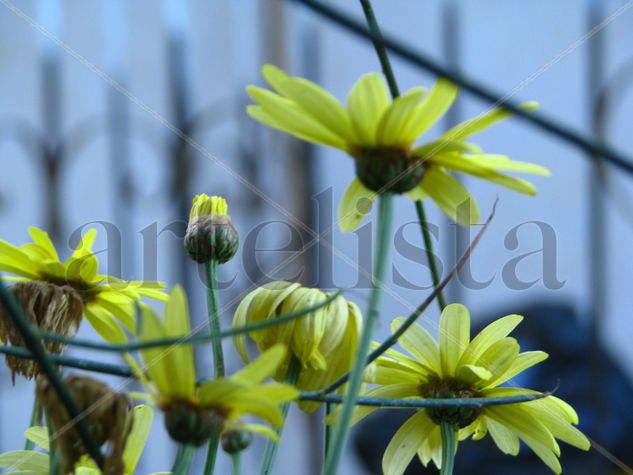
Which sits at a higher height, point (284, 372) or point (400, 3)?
point (400, 3)

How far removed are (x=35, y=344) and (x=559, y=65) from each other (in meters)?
1.14

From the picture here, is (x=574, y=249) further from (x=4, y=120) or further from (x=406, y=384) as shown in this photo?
(x=406, y=384)

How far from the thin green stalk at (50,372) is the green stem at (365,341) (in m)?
0.03

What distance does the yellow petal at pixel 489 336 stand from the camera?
0.70ft

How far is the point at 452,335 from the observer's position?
Result: 219 mm

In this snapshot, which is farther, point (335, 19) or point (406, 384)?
point (406, 384)

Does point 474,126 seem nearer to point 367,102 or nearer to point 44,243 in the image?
point 367,102

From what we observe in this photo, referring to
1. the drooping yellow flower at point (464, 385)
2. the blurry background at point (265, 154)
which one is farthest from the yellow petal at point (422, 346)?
the blurry background at point (265, 154)

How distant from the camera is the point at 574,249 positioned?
1.20 m

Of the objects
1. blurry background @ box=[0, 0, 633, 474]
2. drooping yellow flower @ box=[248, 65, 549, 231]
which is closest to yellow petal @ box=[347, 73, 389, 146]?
drooping yellow flower @ box=[248, 65, 549, 231]

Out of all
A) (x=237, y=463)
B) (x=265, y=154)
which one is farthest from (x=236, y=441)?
(x=265, y=154)

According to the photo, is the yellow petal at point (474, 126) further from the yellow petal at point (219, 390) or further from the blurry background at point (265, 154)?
the blurry background at point (265, 154)

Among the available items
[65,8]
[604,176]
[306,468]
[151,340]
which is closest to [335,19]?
[151,340]

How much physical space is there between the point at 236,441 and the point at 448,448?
0.04 meters
